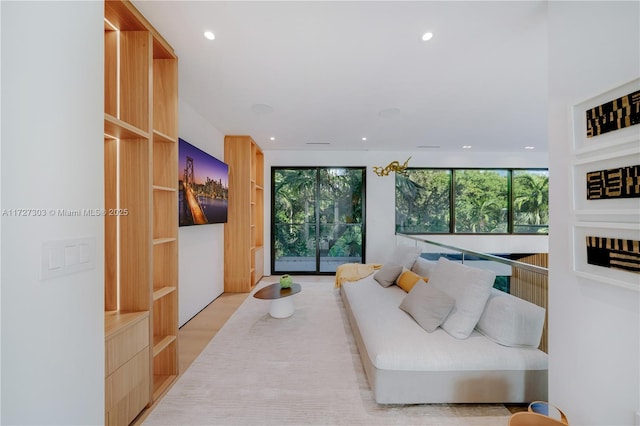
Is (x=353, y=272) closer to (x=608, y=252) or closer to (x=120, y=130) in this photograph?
(x=608, y=252)

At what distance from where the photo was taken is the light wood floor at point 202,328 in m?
2.29

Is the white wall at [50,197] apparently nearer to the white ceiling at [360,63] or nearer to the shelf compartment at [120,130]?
the shelf compartment at [120,130]

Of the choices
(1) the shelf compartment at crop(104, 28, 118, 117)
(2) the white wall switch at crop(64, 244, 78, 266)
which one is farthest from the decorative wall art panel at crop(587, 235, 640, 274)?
(1) the shelf compartment at crop(104, 28, 118, 117)

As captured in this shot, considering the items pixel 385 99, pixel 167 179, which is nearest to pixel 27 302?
pixel 167 179

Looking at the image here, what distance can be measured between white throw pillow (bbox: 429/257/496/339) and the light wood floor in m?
2.25

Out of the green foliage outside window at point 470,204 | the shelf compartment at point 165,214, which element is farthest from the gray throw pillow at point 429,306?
the green foliage outside window at point 470,204

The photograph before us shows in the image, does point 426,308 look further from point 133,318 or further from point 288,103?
point 288,103

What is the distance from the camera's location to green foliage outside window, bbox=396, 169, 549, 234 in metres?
5.49

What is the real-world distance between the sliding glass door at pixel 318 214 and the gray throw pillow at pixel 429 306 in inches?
125

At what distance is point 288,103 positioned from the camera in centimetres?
300

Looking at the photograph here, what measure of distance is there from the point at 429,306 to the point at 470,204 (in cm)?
427

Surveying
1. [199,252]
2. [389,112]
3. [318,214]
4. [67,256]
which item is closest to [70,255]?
[67,256]

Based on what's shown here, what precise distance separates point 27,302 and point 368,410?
1879 millimetres

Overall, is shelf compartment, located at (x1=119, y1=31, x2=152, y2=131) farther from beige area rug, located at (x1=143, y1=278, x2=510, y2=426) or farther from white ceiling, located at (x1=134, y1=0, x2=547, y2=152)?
beige area rug, located at (x1=143, y1=278, x2=510, y2=426)
